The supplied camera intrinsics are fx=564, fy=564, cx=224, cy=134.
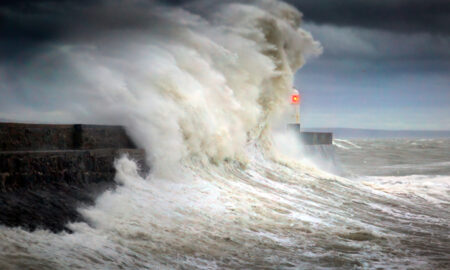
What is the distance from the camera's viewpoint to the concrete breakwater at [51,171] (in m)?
4.72

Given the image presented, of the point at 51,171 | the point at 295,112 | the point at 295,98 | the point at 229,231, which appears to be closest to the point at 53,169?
the point at 51,171

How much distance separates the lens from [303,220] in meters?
6.93

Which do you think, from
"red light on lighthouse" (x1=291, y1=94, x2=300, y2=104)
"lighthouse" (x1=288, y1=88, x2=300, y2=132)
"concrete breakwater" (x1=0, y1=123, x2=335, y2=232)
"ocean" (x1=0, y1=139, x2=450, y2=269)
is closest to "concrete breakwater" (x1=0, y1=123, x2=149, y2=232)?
"concrete breakwater" (x1=0, y1=123, x2=335, y2=232)

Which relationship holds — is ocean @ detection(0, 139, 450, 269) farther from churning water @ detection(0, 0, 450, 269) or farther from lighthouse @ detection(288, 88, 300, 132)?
lighthouse @ detection(288, 88, 300, 132)

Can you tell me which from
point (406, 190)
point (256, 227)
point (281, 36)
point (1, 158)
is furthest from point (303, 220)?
point (281, 36)

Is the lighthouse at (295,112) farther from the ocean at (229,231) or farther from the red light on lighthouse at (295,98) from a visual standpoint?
the ocean at (229,231)

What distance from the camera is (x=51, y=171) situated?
5406 mm

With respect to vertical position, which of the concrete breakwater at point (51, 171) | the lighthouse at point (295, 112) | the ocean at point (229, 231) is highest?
the lighthouse at point (295, 112)

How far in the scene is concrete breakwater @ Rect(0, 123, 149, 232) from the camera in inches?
186

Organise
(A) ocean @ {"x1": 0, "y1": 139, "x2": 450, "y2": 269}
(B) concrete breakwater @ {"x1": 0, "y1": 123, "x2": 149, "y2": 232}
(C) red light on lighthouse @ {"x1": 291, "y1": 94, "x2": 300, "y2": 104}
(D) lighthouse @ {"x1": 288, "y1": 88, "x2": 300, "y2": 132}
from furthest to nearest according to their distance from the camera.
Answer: (C) red light on lighthouse @ {"x1": 291, "y1": 94, "x2": 300, "y2": 104}
(D) lighthouse @ {"x1": 288, "y1": 88, "x2": 300, "y2": 132}
(B) concrete breakwater @ {"x1": 0, "y1": 123, "x2": 149, "y2": 232}
(A) ocean @ {"x1": 0, "y1": 139, "x2": 450, "y2": 269}

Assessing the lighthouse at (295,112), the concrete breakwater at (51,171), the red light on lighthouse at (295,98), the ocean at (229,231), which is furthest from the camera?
the red light on lighthouse at (295,98)

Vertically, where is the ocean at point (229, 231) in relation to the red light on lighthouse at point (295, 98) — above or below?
below

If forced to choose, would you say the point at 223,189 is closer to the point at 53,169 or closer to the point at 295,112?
the point at 53,169

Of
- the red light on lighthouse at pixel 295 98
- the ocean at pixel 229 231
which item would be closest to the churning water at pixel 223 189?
the ocean at pixel 229 231
